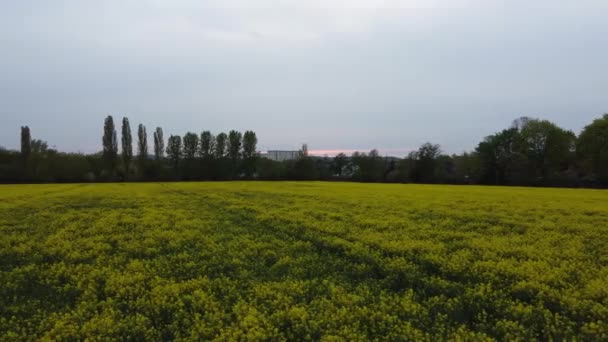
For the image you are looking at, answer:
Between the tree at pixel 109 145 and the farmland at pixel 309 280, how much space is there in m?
68.6

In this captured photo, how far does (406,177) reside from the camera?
7900 centimetres

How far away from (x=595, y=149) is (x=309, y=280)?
68.7 m

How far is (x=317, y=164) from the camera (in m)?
89.7

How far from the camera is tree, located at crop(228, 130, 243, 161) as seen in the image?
87250 mm

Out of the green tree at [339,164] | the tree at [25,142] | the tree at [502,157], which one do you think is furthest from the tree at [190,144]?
the tree at [502,157]

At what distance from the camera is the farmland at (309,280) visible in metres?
5.90

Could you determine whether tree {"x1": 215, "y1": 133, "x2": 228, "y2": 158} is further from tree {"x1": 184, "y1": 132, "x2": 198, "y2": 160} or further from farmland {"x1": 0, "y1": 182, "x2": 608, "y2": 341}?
farmland {"x1": 0, "y1": 182, "x2": 608, "y2": 341}

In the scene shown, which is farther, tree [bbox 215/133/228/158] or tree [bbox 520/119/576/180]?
tree [bbox 215/133/228/158]

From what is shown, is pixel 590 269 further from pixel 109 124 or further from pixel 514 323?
pixel 109 124

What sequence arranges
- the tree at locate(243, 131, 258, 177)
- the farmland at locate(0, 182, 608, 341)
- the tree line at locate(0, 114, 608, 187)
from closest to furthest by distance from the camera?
the farmland at locate(0, 182, 608, 341), the tree line at locate(0, 114, 608, 187), the tree at locate(243, 131, 258, 177)

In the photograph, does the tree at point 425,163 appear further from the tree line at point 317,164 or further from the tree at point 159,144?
the tree at point 159,144

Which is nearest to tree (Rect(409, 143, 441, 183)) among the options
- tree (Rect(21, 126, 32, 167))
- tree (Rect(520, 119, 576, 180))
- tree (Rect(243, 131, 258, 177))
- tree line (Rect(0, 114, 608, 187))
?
tree line (Rect(0, 114, 608, 187))

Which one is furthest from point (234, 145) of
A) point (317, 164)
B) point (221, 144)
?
point (317, 164)

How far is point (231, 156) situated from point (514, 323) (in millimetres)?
84128
